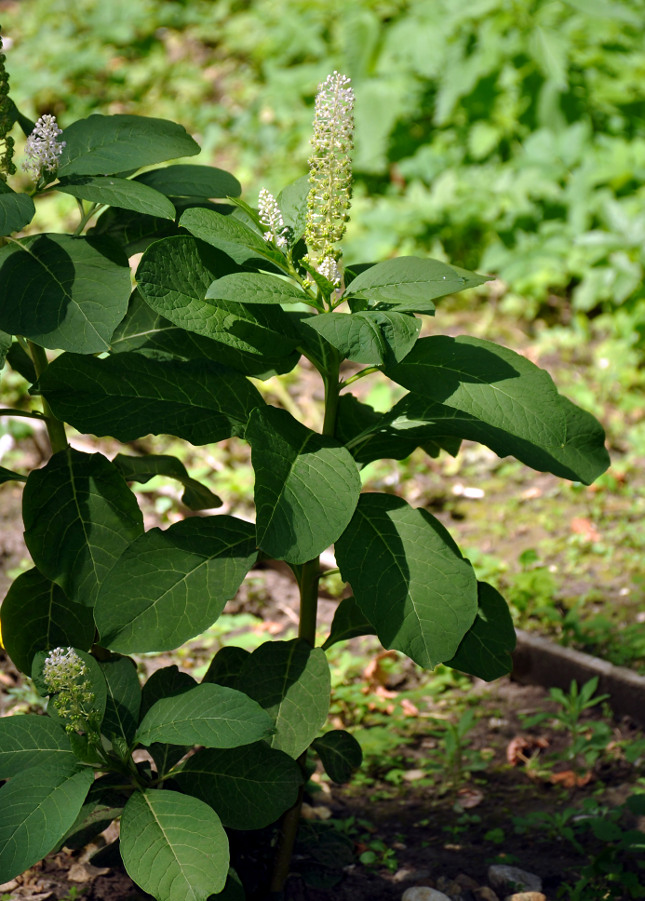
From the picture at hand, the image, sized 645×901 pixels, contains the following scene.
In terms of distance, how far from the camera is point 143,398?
1.52 m

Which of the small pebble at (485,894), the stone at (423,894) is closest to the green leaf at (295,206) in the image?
the stone at (423,894)

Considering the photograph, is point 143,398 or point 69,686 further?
point 143,398

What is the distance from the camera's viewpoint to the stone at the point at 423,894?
1.79 meters

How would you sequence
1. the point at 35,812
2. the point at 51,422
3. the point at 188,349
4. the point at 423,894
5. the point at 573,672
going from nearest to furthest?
1. the point at 35,812
2. the point at 188,349
3. the point at 51,422
4. the point at 423,894
5. the point at 573,672

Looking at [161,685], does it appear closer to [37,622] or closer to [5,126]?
[37,622]

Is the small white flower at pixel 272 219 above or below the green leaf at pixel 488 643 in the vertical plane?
above

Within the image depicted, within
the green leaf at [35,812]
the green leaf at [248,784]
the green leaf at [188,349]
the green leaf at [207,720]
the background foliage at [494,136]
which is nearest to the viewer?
the green leaf at [35,812]

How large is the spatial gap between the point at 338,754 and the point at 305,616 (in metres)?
0.26

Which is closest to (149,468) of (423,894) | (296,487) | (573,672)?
(296,487)

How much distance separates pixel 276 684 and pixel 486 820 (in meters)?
0.94

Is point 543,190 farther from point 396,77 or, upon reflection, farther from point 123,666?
point 123,666

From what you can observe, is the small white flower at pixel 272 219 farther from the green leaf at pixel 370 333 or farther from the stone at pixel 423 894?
the stone at pixel 423 894

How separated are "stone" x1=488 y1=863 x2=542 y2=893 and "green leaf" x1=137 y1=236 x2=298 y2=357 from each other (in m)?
1.26

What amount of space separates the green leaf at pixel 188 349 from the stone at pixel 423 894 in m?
1.09
